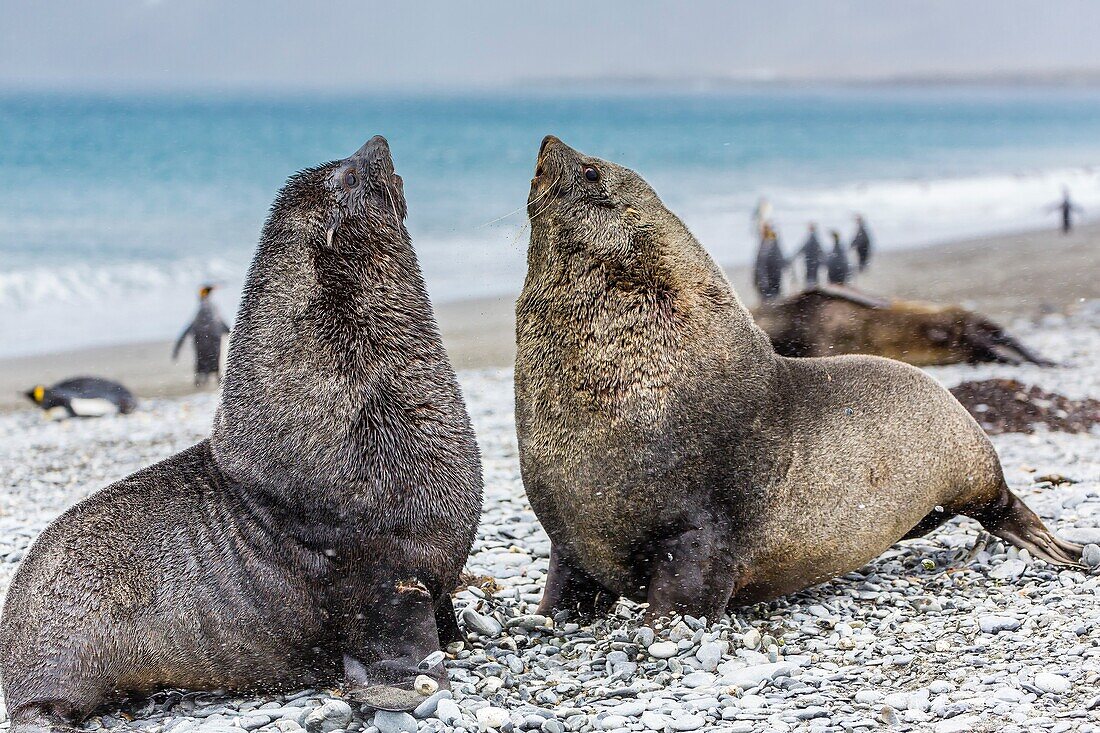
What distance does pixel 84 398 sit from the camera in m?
10.6

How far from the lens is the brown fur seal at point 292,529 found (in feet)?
12.4

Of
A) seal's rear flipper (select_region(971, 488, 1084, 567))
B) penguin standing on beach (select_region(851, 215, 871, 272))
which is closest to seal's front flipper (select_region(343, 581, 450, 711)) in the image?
seal's rear flipper (select_region(971, 488, 1084, 567))

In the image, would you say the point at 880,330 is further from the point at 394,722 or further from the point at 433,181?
the point at 433,181

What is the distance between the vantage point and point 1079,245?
19.7m

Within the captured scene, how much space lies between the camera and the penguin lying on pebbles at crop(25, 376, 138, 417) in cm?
1055

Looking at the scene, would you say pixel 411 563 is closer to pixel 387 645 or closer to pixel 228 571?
pixel 387 645

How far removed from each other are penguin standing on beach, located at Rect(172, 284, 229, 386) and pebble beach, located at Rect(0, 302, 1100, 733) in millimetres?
6150

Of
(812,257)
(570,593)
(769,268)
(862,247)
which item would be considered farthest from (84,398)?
(862,247)

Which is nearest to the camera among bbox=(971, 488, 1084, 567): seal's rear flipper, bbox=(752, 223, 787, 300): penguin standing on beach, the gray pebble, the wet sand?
the gray pebble

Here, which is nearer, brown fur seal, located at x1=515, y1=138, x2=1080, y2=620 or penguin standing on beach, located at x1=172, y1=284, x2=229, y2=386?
brown fur seal, located at x1=515, y1=138, x2=1080, y2=620

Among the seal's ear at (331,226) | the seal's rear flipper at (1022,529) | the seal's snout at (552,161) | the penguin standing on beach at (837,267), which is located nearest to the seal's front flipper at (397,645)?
the seal's ear at (331,226)

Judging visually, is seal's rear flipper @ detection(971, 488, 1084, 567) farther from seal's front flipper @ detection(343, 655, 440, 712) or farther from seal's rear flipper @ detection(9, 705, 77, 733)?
seal's rear flipper @ detection(9, 705, 77, 733)

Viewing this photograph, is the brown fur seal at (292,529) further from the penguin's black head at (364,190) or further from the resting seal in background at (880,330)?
the resting seal in background at (880,330)

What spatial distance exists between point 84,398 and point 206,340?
1.89 metres
